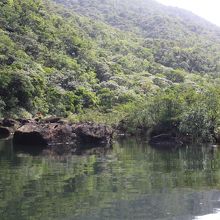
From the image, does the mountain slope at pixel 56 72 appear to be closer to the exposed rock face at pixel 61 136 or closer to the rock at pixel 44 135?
the rock at pixel 44 135

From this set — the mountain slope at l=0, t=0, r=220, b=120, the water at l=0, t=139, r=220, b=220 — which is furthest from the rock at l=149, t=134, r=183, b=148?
the mountain slope at l=0, t=0, r=220, b=120

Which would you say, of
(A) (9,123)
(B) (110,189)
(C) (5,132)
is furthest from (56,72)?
(B) (110,189)

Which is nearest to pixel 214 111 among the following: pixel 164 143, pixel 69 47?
pixel 164 143

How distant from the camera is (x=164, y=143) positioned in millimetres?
56750

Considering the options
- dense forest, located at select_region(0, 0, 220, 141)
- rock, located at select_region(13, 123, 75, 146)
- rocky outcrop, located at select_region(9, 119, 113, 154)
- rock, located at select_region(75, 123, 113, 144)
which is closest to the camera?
rocky outcrop, located at select_region(9, 119, 113, 154)

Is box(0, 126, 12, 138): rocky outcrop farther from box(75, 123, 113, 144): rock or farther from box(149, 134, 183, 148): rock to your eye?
box(149, 134, 183, 148): rock

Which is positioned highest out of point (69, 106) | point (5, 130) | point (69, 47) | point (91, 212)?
point (69, 47)

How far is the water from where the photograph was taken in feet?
56.0

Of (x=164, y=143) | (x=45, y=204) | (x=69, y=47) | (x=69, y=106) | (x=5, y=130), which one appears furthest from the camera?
(x=69, y=47)

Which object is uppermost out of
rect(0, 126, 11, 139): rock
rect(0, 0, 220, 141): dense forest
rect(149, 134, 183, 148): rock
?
rect(0, 0, 220, 141): dense forest

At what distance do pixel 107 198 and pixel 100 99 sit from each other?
9336 centimetres

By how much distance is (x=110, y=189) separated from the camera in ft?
72.9

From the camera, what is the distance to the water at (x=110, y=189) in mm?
17062

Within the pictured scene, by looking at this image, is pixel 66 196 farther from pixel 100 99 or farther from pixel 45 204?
pixel 100 99
